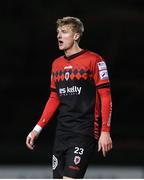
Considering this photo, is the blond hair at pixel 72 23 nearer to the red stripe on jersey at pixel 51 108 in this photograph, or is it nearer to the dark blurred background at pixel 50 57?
the red stripe on jersey at pixel 51 108

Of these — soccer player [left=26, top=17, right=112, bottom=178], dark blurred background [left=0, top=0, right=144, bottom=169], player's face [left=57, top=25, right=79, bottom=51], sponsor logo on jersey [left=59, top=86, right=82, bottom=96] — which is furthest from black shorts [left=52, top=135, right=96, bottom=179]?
dark blurred background [left=0, top=0, right=144, bottom=169]

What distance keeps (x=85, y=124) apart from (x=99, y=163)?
384cm

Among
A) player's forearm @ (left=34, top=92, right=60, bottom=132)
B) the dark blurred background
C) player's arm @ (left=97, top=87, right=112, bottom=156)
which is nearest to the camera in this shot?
player's arm @ (left=97, top=87, right=112, bottom=156)

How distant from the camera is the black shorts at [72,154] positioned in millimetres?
4254

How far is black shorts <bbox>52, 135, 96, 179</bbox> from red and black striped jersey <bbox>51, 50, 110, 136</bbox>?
0.05m

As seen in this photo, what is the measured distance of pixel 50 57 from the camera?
9.18 meters

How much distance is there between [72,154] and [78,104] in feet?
1.09

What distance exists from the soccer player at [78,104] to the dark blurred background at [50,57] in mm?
4391

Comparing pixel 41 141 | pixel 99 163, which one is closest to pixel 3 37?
pixel 41 141

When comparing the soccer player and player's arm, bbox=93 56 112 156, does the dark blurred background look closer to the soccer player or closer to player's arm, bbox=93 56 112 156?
the soccer player

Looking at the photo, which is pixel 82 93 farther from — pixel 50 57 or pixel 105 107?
pixel 50 57

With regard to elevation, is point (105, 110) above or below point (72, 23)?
below

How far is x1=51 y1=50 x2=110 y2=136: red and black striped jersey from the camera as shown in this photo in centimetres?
429

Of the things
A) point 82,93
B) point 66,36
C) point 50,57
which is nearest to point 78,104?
point 82,93
